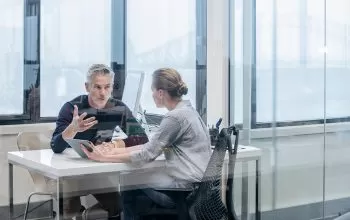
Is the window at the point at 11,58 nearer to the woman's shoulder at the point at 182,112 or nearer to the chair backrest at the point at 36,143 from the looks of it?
the chair backrest at the point at 36,143

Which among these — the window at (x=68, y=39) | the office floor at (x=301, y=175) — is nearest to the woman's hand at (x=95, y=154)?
the office floor at (x=301, y=175)

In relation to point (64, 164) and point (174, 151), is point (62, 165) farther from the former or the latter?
point (174, 151)

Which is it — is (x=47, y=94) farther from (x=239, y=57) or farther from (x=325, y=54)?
(x=325, y=54)

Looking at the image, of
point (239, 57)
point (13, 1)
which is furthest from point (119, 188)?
point (13, 1)

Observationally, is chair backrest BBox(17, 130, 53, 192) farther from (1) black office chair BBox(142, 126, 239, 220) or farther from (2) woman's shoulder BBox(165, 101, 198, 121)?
(2) woman's shoulder BBox(165, 101, 198, 121)

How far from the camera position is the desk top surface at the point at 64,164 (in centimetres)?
282

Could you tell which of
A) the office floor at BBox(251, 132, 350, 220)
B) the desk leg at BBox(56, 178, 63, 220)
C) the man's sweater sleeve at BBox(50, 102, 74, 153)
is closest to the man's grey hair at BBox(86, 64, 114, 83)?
the man's sweater sleeve at BBox(50, 102, 74, 153)

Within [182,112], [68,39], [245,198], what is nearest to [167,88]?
[182,112]

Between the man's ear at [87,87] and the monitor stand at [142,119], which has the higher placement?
the man's ear at [87,87]

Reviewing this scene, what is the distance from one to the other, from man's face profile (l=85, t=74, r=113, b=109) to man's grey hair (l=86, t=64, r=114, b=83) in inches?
2.9

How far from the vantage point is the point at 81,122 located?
3.20m

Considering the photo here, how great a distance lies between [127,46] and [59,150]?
1.40 metres

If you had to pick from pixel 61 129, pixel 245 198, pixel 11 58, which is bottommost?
pixel 245 198

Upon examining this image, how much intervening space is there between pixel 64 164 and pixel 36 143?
2.59 feet
